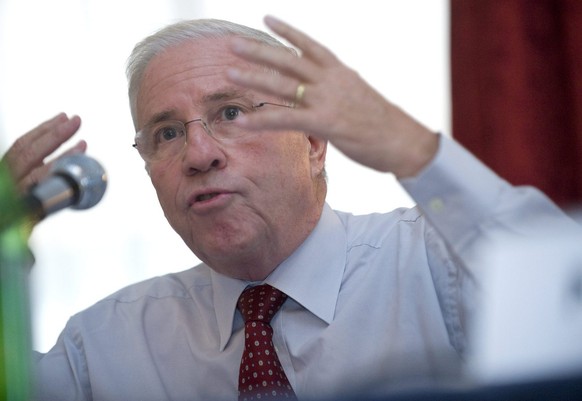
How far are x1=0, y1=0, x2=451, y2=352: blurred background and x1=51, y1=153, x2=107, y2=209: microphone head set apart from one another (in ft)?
5.44

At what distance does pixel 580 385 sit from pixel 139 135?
1.34 meters

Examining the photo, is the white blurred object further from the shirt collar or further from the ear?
Answer: the ear

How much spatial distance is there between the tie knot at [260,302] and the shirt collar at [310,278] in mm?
14

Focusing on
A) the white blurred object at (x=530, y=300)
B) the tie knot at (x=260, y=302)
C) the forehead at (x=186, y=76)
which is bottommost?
the tie knot at (x=260, y=302)

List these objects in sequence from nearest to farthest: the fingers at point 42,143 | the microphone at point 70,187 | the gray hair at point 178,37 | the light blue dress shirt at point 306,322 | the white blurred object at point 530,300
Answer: the white blurred object at point 530,300 < the microphone at point 70,187 < the fingers at point 42,143 < the light blue dress shirt at point 306,322 < the gray hair at point 178,37

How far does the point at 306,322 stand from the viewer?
1615mm

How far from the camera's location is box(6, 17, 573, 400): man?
1.56 m

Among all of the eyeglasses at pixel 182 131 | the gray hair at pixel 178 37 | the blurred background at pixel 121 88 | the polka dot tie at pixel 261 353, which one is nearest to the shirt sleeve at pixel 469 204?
the polka dot tie at pixel 261 353

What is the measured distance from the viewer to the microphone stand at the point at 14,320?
73 centimetres

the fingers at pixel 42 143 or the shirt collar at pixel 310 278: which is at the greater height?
the fingers at pixel 42 143

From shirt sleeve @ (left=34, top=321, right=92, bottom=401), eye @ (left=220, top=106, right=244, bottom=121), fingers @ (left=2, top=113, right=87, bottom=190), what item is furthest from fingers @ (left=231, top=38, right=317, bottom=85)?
shirt sleeve @ (left=34, top=321, right=92, bottom=401)

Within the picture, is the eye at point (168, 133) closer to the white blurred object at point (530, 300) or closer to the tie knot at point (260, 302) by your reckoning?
the tie knot at point (260, 302)

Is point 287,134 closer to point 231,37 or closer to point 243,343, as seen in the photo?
point 231,37

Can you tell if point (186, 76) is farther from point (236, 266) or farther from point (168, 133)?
point (236, 266)
